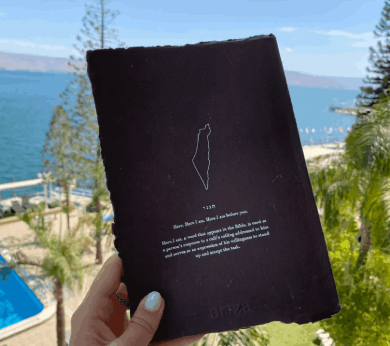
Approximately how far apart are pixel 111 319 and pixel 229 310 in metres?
0.36

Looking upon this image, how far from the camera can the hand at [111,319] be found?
748 millimetres

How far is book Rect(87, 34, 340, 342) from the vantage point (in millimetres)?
753

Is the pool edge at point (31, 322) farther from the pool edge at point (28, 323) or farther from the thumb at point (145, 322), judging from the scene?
the thumb at point (145, 322)

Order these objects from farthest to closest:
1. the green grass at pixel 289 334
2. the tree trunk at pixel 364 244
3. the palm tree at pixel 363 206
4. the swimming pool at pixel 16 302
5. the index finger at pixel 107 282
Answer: the swimming pool at pixel 16 302 → the tree trunk at pixel 364 244 → the green grass at pixel 289 334 → the palm tree at pixel 363 206 → the index finger at pixel 107 282

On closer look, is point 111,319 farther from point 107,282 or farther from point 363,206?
point 363,206

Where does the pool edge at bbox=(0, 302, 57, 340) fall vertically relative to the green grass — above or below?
below

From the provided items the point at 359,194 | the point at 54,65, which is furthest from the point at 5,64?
the point at 359,194

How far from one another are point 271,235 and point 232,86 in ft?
1.18

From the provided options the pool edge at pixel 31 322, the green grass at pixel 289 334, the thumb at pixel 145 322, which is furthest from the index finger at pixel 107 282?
the pool edge at pixel 31 322

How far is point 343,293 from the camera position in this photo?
10.4 feet

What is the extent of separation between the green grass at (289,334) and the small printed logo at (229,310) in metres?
2.77

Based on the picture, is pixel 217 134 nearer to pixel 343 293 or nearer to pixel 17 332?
pixel 343 293

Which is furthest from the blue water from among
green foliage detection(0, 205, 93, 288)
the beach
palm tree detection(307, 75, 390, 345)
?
palm tree detection(307, 75, 390, 345)

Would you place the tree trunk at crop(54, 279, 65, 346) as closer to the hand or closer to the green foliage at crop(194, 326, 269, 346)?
the green foliage at crop(194, 326, 269, 346)
